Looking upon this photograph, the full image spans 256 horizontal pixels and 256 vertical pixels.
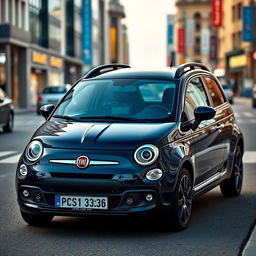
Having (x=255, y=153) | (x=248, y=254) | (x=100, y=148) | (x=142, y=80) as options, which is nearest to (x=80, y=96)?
(x=142, y=80)

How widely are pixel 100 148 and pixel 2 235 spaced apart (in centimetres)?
116

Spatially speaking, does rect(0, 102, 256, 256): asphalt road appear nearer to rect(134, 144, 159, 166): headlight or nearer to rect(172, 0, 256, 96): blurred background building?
rect(134, 144, 159, 166): headlight

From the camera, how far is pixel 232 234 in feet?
21.5

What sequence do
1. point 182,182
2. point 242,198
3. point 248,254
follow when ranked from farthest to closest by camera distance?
point 242,198, point 182,182, point 248,254

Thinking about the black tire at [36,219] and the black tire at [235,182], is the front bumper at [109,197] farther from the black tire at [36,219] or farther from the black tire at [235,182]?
the black tire at [235,182]

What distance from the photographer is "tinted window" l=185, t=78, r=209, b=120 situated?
745 cm

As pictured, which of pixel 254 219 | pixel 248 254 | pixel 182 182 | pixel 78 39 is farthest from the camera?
pixel 78 39

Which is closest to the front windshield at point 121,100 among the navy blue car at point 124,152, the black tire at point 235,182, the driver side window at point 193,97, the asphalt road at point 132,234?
the navy blue car at point 124,152

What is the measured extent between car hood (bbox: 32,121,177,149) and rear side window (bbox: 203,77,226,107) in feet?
5.38

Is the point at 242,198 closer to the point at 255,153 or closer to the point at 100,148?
the point at 100,148

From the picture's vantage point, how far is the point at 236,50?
8694 centimetres

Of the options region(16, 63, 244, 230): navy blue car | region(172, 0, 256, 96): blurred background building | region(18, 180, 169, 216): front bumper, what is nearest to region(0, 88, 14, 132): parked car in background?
region(16, 63, 244, 230): navy blue car

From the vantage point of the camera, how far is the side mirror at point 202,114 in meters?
7.25

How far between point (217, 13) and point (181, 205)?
86.0 metres
